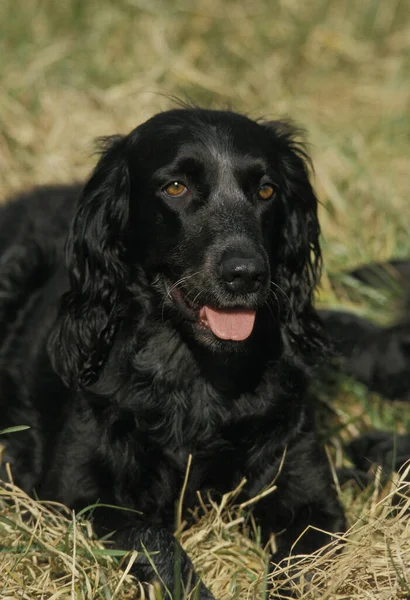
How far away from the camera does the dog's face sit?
3521 mm

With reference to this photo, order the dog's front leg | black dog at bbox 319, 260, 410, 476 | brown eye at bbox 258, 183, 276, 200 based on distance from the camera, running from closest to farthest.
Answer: the dog's front leg
brown eye at bbox 258, 183, 276, 200
black dog at bbox 319, 260, 410, 476

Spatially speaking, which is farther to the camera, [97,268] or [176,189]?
[97,268]

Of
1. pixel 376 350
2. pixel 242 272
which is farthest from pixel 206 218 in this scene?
pixel 376 350

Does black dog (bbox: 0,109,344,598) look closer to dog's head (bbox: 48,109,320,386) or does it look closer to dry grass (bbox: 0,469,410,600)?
dog's head (bbox: 48,109,320,386)

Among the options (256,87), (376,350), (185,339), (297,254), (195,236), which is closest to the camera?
(195,236)

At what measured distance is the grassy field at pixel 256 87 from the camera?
21.9ft

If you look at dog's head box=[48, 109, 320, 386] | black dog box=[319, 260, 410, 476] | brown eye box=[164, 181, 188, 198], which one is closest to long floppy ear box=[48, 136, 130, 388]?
dog's head box=[48, 109, 320, 386]

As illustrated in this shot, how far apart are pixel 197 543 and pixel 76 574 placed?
0.70 metres

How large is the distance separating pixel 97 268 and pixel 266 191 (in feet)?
2.51

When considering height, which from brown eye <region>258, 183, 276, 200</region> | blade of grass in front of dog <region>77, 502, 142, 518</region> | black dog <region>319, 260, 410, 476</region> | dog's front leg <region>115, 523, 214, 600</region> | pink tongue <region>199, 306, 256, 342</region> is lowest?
dog's front leg <region>115, 523, 214, 600</region>

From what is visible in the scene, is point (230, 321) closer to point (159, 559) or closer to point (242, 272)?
point (242, 272)

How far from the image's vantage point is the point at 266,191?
3807 mm

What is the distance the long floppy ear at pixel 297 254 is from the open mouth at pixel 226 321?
0.48 m

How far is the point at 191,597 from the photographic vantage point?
10.7 feet
